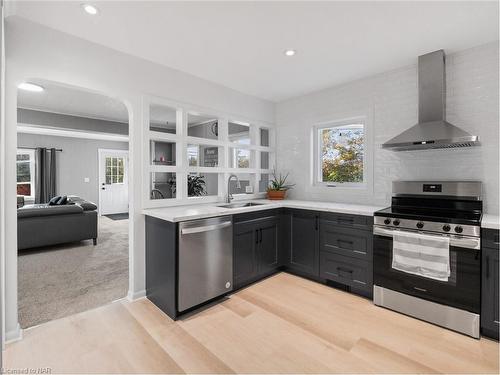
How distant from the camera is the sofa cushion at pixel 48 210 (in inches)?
165

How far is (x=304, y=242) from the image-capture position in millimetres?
3297

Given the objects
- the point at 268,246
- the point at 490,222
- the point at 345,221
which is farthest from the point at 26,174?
the point at 490,222

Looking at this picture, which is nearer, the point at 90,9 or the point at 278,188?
the point at 90,9

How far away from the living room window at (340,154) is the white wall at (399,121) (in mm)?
157

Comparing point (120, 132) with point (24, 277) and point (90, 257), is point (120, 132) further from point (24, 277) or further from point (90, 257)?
point (24, 277)

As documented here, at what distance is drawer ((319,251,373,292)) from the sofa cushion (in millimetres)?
4096

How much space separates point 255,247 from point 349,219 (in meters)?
1.09

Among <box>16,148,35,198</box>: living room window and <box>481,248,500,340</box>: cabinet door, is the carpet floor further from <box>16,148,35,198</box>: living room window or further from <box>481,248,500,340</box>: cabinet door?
<box>16,148,35,198</box>: living room window

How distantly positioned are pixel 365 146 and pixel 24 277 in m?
4.50

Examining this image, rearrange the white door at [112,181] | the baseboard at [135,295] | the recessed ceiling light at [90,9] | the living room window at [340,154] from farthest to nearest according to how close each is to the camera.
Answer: the white door at [112,181] < the living room window at [340,154] < the baseboard at [135,295] < the recessed ceiling light at [90,9]

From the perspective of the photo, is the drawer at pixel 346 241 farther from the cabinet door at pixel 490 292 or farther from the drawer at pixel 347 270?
the cabinet door at pixel 490 292

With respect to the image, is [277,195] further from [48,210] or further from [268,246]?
[48,210]

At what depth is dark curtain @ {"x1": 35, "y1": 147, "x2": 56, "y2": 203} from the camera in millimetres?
6883

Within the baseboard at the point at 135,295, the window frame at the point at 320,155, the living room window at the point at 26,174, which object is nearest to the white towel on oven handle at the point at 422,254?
the window frame at the point at 320,155
